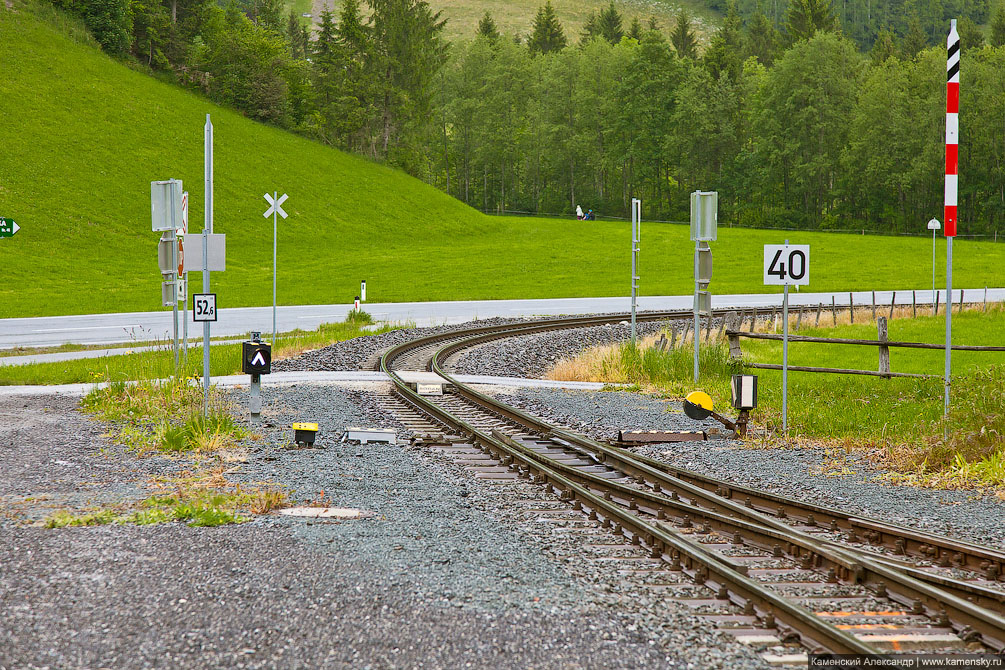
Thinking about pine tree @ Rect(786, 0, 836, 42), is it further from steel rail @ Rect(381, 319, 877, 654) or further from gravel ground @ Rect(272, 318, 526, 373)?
steel rail @ Rect(381, 319, 877, 654)

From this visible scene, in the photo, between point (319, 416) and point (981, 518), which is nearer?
point (981, 518)

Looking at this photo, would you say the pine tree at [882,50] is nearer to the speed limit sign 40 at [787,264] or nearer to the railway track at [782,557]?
the speed limit sign 40 at [787,264]

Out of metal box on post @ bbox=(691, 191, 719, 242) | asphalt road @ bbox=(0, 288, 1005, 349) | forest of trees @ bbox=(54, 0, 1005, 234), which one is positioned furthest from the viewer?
forest of trees @ bbox=(54, 0, 1005, 234)

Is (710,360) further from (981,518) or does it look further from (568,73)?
(568,73)

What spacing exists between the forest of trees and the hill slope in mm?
7406

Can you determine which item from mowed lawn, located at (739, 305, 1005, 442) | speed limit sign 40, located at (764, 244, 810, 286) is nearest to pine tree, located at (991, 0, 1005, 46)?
mowed lawn, located at (739, 305, 1005, 442)

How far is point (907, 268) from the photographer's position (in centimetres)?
6022

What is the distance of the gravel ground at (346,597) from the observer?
5.31 meters

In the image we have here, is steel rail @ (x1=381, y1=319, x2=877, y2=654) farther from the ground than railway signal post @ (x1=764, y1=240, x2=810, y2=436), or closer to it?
closer to it

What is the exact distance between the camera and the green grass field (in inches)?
2024

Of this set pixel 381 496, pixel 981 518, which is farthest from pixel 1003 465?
pixel 381 496

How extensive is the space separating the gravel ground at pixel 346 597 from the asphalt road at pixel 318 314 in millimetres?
20066

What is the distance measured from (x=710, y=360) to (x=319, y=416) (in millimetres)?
8044

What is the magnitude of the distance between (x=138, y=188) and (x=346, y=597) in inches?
2674
